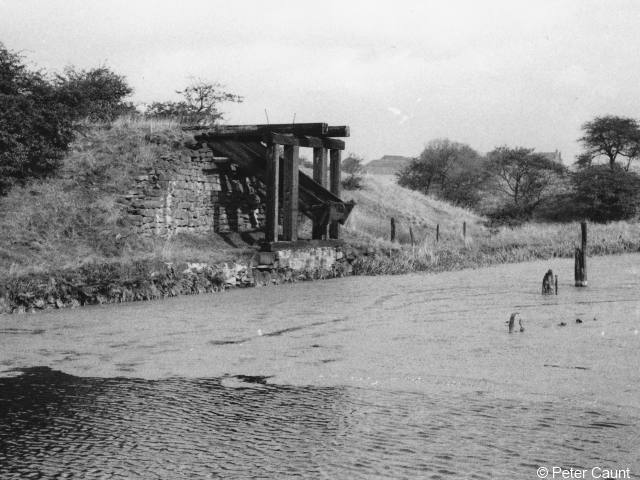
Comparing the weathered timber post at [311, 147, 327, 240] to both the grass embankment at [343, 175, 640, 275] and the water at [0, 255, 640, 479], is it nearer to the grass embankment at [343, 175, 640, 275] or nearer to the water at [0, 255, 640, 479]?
the grass embankment at [343, 175, 640, 275]

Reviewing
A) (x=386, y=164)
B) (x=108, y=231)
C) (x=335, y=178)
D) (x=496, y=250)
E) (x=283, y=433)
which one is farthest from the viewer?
(x=386, y=164)

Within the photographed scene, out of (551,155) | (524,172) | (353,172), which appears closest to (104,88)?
(353,172)

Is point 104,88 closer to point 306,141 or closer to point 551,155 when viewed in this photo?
point 306,141

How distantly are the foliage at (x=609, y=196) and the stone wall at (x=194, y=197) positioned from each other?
3387 centimetres

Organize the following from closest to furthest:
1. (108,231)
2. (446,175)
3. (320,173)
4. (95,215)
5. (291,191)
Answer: (108,231) < (95,215) < (291,191) < (320,173) < (446,175)

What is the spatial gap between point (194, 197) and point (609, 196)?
36685 millimetres

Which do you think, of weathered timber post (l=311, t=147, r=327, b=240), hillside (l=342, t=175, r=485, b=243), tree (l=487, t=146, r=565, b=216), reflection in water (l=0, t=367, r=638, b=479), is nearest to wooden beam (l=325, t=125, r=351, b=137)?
weathered timber post (l=311, t=147, r=327, b=240)

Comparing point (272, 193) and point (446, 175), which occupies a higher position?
point (446, 175)

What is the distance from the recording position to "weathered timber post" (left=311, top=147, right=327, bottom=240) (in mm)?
21469

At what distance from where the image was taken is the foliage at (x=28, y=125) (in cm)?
1755

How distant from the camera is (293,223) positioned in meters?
19.7

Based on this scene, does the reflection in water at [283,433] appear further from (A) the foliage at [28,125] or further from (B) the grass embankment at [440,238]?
(B) the grass embankment at [440,238]


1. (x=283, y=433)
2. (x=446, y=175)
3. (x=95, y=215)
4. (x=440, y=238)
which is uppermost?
(x=446, y=175)

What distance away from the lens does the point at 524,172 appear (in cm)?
6181
